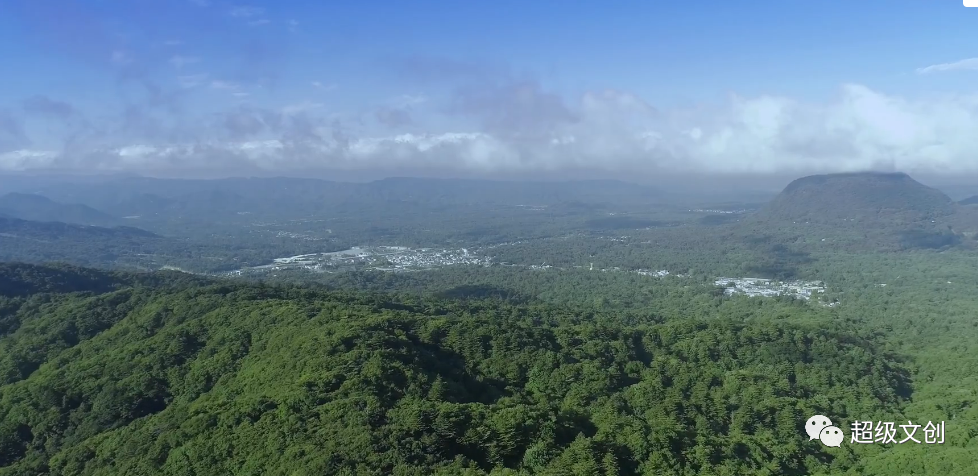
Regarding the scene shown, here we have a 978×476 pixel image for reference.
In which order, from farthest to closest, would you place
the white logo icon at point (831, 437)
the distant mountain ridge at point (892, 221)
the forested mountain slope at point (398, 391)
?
the distant mountain ridge at point (892, 221), the white logo icon at point (831, 437), the forested mountain slope at point (398, 391)

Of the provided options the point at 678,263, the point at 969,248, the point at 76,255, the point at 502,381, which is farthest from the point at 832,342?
the point at 76,255

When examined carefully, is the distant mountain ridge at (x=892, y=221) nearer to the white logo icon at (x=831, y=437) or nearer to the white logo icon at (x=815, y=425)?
the white logo icon at (x=815, y=425)

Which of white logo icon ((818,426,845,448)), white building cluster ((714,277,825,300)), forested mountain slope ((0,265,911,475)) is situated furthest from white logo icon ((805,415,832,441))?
white building cluster ((714,277,825,300))

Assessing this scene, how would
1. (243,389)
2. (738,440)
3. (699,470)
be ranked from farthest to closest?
(243,389)
(738,440)
(699,470)

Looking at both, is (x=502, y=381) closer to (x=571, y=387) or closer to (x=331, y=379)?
(x=571, y=387)

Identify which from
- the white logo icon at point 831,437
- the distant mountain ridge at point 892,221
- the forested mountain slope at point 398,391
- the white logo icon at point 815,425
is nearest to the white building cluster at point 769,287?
the forested mountain slope at point 398,391

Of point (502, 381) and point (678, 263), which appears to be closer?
point (502, 381)

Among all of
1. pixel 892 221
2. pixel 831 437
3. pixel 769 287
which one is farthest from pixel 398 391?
pixel 892 221

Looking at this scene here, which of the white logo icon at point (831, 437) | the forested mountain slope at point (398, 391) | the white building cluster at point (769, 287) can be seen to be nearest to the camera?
the forested mountain slope at point (398, 391)
